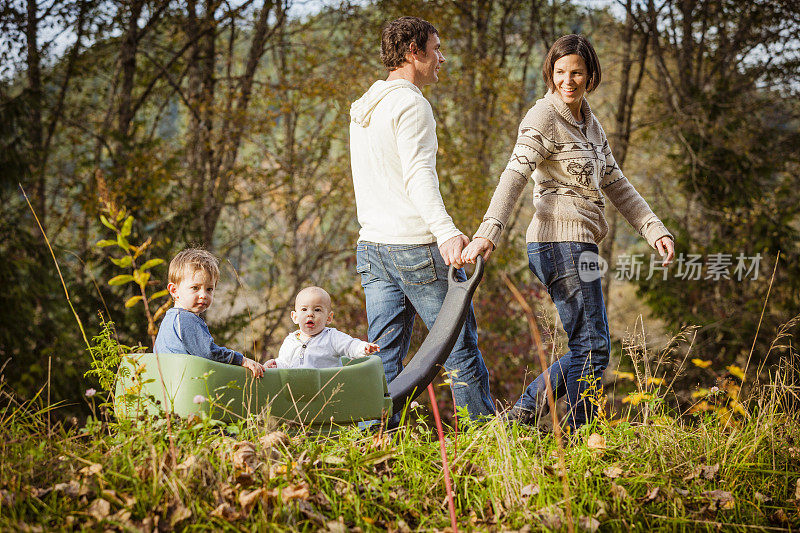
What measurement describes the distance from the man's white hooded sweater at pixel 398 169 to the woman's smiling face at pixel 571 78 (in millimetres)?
565

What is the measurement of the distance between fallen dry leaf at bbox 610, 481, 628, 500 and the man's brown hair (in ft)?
5.08

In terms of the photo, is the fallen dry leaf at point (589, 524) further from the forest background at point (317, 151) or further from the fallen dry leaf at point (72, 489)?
the forest background at point (317, 151)

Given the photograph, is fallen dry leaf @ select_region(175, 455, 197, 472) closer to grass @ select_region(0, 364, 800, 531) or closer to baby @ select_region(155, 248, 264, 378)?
grass @ select_region(0, 364, 800, 531)

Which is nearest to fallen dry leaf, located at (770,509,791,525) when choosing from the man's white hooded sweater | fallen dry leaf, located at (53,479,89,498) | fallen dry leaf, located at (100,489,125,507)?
the man's white hooded sweater

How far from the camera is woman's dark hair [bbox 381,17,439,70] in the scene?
294 cm

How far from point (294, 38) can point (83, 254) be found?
380cm

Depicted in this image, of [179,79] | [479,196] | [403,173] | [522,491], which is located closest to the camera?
[522,491]

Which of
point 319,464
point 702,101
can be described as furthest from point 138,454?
point 702,101

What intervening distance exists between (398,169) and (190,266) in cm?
85

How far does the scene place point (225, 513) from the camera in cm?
191

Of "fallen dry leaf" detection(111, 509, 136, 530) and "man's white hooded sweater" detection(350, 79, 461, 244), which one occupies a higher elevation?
"man's white hooded sweater" detection(350, 79, 461, 244)

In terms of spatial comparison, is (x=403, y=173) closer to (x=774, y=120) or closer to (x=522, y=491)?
(x=522, y=491)

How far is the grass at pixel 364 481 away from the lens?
1.95 metres

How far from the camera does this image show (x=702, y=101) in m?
9.89
